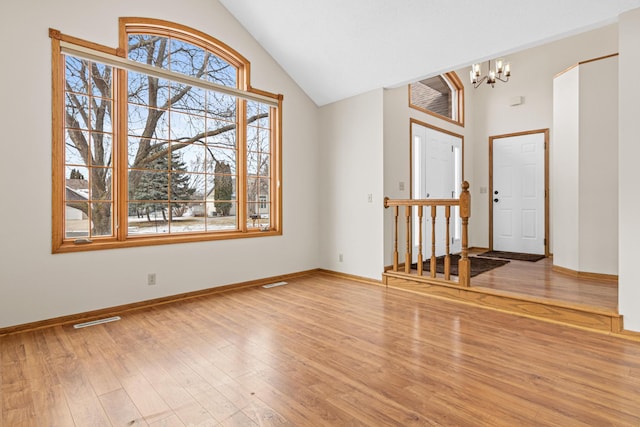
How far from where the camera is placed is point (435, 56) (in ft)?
12.0

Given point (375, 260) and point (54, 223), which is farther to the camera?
point (375, 260)

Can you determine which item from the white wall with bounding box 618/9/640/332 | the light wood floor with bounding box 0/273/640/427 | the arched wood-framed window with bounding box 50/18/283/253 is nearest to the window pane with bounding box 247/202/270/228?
the arched wood-framed window with bounding box 50/18/283/253

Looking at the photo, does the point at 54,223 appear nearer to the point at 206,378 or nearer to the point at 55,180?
the point at 55,180

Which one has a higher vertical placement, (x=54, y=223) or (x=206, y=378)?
(x=54, y=223)

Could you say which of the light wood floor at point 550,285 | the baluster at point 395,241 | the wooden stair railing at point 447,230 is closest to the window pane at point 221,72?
the wooden stair railing at point 447,230

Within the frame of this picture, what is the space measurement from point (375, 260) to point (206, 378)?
2773 millimetres

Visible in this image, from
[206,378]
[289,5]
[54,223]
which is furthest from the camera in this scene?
[289,5]

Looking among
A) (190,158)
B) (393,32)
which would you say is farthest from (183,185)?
(393,32)

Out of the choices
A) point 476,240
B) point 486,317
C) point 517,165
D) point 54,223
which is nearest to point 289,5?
point 54,223

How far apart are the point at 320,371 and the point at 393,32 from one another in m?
3.27

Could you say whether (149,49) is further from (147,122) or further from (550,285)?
(550,285)

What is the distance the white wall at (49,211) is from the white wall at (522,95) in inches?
127

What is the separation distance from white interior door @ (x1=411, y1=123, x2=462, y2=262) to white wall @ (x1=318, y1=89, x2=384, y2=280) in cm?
86

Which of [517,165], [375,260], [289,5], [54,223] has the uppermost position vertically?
[289,5]
